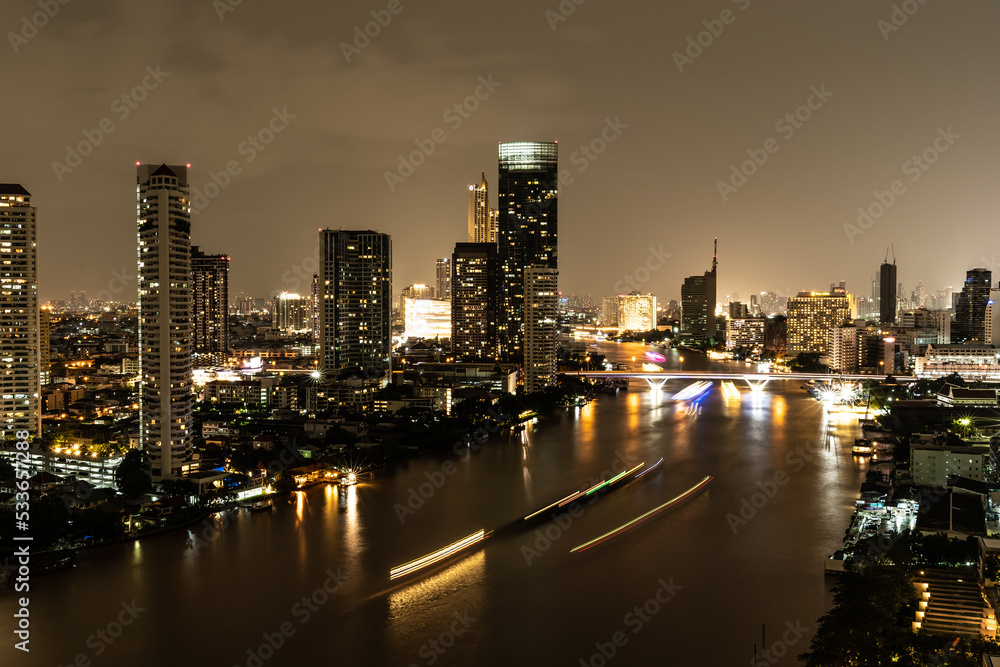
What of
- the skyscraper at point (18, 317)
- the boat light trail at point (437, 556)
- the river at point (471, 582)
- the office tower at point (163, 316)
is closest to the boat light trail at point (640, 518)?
the river at point (471, 582)

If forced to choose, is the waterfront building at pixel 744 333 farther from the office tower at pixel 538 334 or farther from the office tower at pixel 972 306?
the office tower at pixel 538 334

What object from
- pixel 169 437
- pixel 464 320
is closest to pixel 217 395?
pixel 169 437

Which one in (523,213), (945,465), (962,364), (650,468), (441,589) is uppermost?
(523,213)

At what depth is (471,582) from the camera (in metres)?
5.34

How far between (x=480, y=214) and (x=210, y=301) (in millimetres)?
8860

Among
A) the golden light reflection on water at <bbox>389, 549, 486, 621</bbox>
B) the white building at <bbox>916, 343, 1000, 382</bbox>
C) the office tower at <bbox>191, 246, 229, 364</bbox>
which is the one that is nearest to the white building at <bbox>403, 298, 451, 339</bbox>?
the office tower at <bbox>191, 246, 229, 364</bbox>

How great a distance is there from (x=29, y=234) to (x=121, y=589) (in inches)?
236

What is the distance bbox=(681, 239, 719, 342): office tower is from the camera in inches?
1359

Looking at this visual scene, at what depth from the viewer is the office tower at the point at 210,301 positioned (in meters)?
21.2

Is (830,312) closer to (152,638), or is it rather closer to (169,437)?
(169,437)

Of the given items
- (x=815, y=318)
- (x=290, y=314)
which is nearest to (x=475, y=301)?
(x=815, y=318)

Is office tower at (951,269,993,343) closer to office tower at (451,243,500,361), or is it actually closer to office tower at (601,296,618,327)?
office tower at (451,243,500,361)

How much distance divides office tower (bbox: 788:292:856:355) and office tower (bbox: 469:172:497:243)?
1030cm

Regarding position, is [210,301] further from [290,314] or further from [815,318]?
[815,318]
